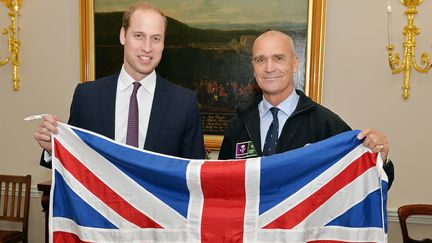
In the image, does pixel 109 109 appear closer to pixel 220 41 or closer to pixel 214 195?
pixel 214 195

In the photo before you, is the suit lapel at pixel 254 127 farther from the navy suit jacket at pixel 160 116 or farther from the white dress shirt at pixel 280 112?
the navy suit jacket at pixel 160 116

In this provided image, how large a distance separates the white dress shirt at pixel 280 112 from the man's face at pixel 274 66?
2 centimetres

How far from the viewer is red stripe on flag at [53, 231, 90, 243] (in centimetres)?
199

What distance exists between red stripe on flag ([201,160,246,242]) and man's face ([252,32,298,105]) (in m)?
0.41

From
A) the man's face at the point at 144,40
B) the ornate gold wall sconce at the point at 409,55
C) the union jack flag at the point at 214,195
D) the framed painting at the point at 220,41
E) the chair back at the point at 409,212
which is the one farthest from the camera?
the framed painting at the point at 220,41

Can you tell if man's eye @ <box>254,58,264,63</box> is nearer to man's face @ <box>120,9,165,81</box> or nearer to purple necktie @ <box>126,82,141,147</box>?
man's face @ <box>120,9,165,81</box>

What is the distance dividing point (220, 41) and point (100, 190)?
2118mm

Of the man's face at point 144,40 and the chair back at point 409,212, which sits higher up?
the man's face at point 144,40

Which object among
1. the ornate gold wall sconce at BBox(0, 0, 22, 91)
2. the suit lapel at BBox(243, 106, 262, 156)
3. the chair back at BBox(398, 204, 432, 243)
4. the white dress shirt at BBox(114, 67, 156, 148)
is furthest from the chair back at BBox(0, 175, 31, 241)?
the chair back at BBox(398, 204, 432, 243)

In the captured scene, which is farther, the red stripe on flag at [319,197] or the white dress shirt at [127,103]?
the white dress shirt at [127,103]

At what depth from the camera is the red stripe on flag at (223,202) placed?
6.46ft

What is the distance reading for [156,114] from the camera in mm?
2215

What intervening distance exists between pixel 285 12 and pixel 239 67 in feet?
1.78

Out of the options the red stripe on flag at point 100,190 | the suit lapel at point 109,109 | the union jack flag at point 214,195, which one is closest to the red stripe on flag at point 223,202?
the union jack flag at point 214,195
